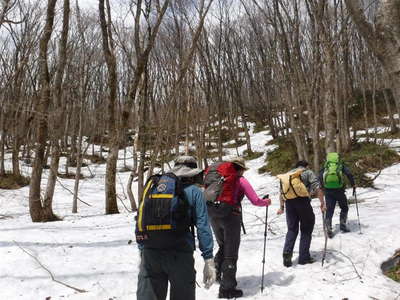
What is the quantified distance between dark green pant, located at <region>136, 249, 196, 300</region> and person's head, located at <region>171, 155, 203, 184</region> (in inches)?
26.8

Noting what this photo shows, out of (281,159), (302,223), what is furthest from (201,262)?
(281,159)

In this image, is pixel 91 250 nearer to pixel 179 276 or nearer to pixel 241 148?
pixel 179 276

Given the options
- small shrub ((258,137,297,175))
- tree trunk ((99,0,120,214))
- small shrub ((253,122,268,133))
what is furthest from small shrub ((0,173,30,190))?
small shrub ((253,122,268,133))

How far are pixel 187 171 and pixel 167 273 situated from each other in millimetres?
943

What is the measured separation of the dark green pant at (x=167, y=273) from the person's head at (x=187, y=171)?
680 mm

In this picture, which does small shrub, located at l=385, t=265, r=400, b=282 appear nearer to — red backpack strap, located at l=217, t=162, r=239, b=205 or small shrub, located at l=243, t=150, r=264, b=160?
red backpack strap, located at l=217, t=162, r=239, b=205

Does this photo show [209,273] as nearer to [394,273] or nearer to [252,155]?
[394,273]

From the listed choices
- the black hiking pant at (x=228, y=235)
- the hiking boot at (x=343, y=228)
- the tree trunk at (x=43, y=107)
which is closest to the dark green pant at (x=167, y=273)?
the black hiking pant at (x=228, y=235)

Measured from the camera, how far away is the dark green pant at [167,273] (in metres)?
2.95

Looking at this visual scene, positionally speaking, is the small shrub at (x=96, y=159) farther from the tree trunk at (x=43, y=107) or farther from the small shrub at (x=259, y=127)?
the tree trunk at (x=43, y=107)

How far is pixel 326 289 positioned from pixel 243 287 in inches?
44.3

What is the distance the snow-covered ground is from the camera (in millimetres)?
4488

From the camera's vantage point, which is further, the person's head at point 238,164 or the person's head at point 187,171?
the person's head at point 238,164

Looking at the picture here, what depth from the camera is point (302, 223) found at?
544 centimetres
